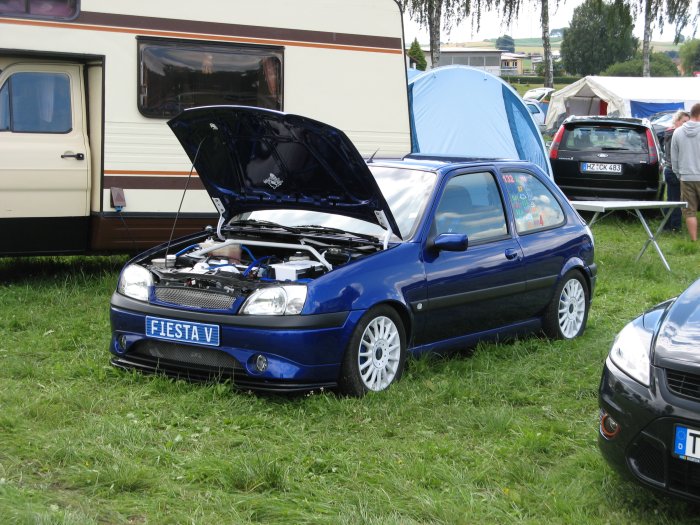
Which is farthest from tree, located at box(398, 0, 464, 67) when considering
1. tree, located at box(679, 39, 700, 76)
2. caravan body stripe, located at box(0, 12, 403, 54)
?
tree, located at box(679, 39, 700, 76)

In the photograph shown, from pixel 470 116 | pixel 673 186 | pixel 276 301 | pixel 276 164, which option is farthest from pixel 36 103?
pixel 673 186

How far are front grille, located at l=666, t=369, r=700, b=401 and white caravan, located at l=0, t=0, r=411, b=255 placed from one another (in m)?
5.98

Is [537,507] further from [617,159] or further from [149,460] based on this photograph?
[617,159]

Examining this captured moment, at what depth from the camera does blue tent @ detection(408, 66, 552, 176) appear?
614 inches

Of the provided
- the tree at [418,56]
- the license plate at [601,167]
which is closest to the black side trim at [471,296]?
the license plate at [601,167]

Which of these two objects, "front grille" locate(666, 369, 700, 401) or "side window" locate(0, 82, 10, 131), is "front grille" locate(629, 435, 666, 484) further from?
"side window" locate(0, 82, 10, 131)

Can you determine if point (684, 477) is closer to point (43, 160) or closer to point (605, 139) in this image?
point (43, 160)

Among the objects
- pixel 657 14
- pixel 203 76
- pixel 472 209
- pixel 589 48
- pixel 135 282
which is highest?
pixel 589 48

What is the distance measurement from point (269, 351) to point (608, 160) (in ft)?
32.7

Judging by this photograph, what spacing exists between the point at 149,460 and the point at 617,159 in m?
11.0

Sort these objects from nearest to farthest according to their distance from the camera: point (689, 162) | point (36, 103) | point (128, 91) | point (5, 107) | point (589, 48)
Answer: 1. point (5, 107)
2. point (36, 103)
3. point (128, 91)
4. point (689, 162)
5. point (589, 48)

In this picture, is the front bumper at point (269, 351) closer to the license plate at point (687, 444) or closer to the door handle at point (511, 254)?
the door handle at point (511, 254)

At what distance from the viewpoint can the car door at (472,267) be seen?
6344 millimetres

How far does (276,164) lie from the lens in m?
6.45
